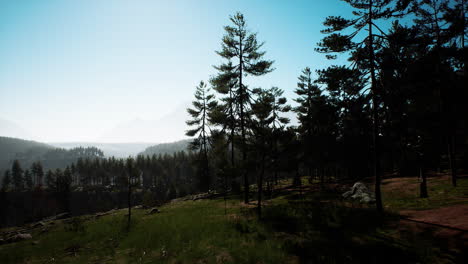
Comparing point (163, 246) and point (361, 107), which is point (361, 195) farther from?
point (163, 246)

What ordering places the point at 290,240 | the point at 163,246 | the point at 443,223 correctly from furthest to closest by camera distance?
the point at 163,246 < the point at 290,240 < the point at 443,223

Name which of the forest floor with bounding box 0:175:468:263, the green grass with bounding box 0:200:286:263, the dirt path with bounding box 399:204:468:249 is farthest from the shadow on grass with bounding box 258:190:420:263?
the green grass with bounding box 0:200:286:263

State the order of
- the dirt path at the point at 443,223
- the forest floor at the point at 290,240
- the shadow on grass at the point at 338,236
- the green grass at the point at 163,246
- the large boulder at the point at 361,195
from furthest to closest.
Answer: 1. the large boulder at the point at 361,195
2. the green grass at the point at 163,246
3. the dirt path at the point at 443,223
4. the forest floor at the point at 290,240
5. the shadow on grass at the point at 338,236

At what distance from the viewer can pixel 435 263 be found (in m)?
6.34

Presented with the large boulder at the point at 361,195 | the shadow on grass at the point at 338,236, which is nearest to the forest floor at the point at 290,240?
the shadow on grass at the point at 338,236

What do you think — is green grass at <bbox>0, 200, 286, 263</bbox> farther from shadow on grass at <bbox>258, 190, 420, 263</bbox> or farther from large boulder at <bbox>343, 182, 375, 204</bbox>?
large boulder at <bbox>343, 182, 375, 204</bbox>

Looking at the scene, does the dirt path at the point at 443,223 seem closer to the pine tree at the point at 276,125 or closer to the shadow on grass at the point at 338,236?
the shadow on grass at the point at 338,236

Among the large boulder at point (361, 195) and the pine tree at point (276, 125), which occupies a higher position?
the pine tree at point (276, 125)

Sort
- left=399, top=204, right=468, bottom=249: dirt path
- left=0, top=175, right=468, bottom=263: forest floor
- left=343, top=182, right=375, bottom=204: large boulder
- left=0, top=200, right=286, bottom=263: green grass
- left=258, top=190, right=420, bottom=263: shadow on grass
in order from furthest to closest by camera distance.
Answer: left=343, top=182, right=375, bottom=204: large boulder
left=0, top=200, right=286, bottom=263: green grass
left=399, top=204, right=468, bottom=249: dirt path
left=0, top=175, right=468, bottom=263: forest floor
left=258, top=190, right=420, bottom=263: shadow on grass

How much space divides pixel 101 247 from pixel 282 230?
1045cm

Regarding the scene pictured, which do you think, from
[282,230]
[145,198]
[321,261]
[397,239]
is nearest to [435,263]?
[397,239]

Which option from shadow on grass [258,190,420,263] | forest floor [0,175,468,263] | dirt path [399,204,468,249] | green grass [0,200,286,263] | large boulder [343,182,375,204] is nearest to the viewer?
shadow on grass [258,190,420,263]

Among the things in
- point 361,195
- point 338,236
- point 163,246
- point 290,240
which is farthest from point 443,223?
A: point 163,246

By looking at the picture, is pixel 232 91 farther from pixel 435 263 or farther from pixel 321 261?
pixel 435 263
